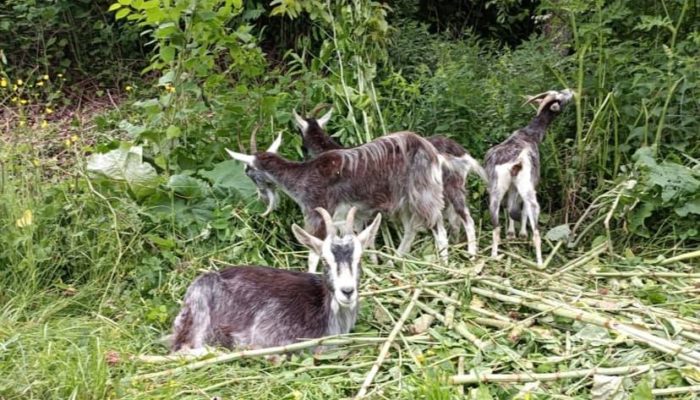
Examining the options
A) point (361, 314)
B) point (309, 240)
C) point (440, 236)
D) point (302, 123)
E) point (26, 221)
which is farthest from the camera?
point (302, 123)

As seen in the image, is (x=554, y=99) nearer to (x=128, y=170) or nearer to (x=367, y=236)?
(x=367, y=236)

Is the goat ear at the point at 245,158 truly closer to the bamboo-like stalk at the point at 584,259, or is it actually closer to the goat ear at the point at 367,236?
the goat ear at the point at 367,236

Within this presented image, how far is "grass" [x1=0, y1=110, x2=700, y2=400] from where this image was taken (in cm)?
396

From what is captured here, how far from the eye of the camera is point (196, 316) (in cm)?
473

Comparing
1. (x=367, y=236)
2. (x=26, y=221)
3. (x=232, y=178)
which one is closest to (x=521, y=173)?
(x=367, y=236)

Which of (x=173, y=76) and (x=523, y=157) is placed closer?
(x=523, y=157)

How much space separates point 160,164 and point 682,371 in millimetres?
3849

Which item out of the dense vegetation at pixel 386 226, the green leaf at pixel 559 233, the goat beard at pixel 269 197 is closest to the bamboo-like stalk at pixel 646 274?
the dense vegetation at pixel 386 226

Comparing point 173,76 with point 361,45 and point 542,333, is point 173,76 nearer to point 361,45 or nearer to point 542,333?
point 361,45

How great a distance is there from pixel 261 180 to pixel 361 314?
1.45 meters

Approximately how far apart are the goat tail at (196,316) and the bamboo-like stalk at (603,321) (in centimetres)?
151

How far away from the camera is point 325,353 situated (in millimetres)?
4387

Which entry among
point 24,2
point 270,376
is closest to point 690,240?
point 270,376

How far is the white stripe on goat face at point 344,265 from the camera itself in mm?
4336
